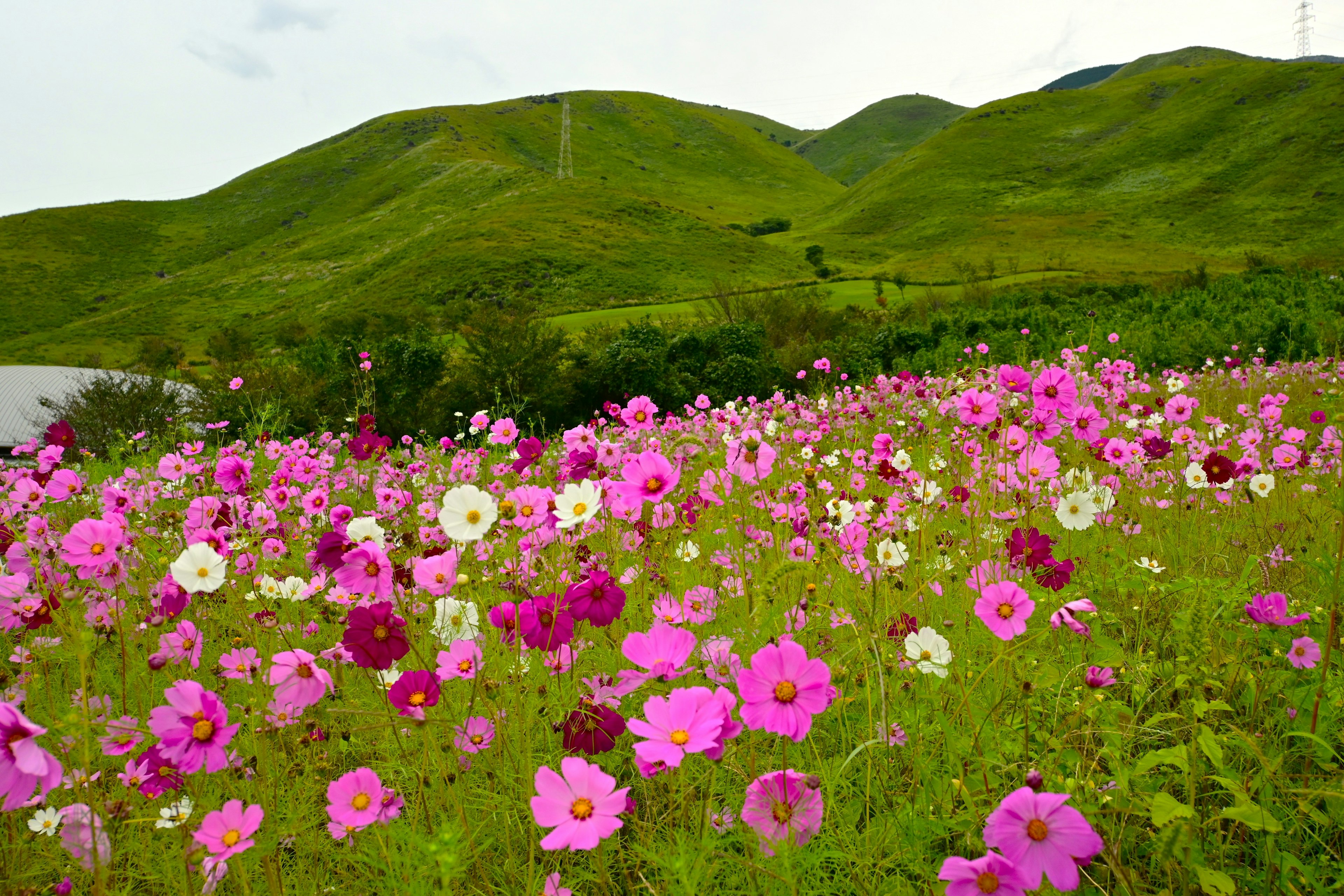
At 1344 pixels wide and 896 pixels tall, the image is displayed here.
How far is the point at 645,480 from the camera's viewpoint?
4.69 ft

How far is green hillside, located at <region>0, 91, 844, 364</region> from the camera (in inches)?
1866

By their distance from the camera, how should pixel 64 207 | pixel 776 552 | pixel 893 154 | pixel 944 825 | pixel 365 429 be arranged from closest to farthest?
pixel 944 825
pixel 776 552
pixel 365 429
pixel 64 207
pixel 893 154

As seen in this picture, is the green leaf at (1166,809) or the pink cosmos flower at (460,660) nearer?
the green leaf at (1166,809)

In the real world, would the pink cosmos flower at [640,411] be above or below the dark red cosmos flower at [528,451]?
above

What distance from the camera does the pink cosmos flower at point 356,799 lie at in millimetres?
1092

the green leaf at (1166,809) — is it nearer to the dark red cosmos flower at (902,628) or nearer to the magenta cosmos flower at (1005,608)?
the magenta cosmos flower at (1005,608)

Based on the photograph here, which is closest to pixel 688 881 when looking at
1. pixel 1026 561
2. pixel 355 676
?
pixel 1026 561

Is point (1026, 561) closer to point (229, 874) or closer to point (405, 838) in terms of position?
point (405, 838)

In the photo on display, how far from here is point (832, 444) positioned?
462 cm

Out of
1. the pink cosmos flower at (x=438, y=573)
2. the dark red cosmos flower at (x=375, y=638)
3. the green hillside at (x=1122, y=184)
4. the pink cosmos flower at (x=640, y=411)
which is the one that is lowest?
the dark red cosmos flower at (x=375, y=638)

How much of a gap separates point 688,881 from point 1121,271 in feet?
146

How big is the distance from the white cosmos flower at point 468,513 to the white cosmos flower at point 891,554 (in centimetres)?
93

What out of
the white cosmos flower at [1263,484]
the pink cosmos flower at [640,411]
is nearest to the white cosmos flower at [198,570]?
the pink cosmos flower at [640,411]

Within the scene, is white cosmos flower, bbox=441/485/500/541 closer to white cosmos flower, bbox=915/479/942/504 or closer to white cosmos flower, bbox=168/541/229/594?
white cosmos flower, bbox=168/541/229/594
